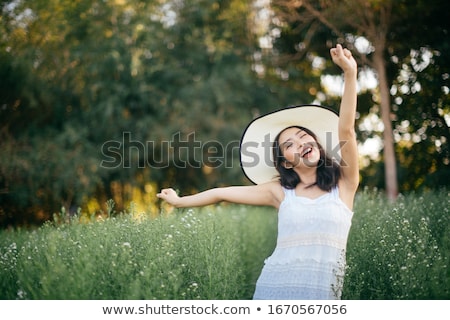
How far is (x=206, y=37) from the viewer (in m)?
14.5

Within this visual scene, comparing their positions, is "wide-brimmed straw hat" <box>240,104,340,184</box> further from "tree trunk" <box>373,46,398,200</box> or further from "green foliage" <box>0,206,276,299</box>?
"tree trunk" <box>373,46,398,200</box>

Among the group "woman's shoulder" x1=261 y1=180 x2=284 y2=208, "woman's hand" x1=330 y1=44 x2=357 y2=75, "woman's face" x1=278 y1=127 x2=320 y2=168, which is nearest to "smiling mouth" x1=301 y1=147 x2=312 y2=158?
"woman's face" x1=278 y1=127 x2=320 y2=168

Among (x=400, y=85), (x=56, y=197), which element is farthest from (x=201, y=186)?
(x=400, y=85)

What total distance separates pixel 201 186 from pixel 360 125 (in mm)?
5549

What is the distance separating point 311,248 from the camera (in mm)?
2984

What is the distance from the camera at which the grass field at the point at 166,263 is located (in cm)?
309

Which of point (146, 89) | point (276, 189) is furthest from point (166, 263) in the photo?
point (146, 89)

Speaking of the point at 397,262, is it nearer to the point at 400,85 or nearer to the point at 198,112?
the point at 400,85

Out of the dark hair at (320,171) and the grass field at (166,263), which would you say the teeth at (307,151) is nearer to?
the dark hair at (320,171)

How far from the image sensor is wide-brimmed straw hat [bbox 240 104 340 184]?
10.7 ft

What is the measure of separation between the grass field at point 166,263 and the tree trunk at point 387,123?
5.37 meters

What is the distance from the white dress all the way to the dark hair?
0.33 ft

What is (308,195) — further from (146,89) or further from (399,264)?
(146,89)

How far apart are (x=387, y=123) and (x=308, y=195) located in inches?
288
